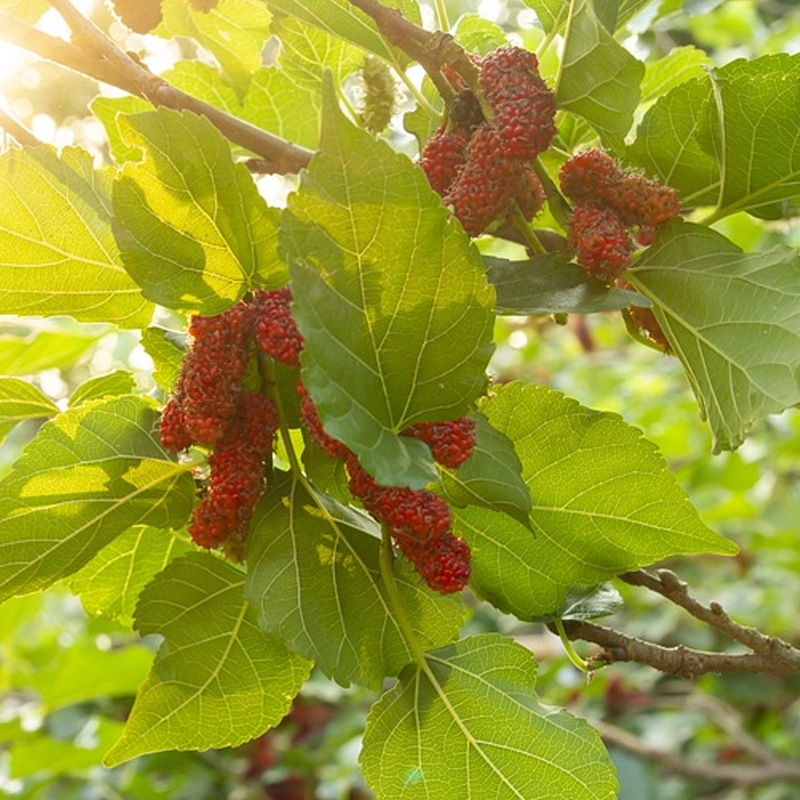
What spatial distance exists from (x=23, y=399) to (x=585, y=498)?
0.41m

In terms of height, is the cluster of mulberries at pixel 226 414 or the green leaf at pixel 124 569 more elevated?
the cluster of mulberries at pixel 226 414

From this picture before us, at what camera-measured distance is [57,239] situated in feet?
2.31

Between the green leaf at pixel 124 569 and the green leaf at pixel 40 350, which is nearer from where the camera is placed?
the green leaf at pixel 124 569

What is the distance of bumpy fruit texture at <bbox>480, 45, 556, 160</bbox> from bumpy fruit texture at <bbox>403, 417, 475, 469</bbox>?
171mm

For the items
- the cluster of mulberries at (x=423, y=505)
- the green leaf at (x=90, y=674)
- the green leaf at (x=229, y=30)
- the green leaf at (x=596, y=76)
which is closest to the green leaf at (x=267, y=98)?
the green leaf at (x=229, y=30)

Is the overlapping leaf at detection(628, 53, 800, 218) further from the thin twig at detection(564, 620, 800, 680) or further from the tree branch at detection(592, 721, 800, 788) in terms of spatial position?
the tree branch at detection(592, 721, 800, 788)

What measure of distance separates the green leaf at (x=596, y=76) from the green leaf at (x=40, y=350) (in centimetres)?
59

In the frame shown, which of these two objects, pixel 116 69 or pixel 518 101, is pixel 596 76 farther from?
pixel 116 69

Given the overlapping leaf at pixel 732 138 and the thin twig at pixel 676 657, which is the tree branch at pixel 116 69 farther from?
the thin twig at pixel 676 657

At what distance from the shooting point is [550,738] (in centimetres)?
71

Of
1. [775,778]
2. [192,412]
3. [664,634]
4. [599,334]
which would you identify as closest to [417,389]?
[192,412]

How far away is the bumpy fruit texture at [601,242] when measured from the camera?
70 centimetres

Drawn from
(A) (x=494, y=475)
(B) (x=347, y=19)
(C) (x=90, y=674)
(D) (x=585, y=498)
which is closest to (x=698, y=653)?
(D) (x=585, y=498)

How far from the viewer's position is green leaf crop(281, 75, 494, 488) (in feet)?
1.84
